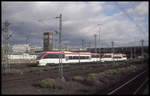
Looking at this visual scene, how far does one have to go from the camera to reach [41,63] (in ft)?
119

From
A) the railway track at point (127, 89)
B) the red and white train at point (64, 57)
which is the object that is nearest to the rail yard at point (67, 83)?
the railway track at point (127, 89)

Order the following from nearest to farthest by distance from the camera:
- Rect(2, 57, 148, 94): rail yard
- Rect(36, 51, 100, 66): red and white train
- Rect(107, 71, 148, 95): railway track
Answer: Rect(107, 71, 148, 95): railway track
Rect(2, 57, 148, 94): rail yard
Rect(36, 51, 100, 66): red and white train

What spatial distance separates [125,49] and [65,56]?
79.1 metres

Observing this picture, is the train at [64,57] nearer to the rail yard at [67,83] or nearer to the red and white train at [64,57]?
the red and white train at [64,57]

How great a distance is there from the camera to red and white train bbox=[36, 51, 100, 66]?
1414 inches

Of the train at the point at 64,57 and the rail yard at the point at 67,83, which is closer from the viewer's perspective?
the rail yard at the point at 67,83

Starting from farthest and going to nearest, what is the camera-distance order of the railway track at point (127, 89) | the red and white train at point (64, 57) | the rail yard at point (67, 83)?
1. the red and white train at point (64, 57)
2. the rail yard at point (67, 83)
3. the railway track at point (127, 89)

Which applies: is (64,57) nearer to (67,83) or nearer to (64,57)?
(64,57)

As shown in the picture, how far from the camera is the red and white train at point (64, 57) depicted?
35.9m

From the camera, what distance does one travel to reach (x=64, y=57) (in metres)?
39.6

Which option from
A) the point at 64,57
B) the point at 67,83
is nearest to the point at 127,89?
the point at 67,83

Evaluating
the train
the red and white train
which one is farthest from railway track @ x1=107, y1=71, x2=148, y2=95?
the red and white train

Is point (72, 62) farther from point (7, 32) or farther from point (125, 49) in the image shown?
point (125, 49)

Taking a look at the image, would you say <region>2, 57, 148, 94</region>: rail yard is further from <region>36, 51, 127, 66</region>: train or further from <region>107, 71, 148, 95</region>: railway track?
<region>36, 51, 127, 66</region>: train
